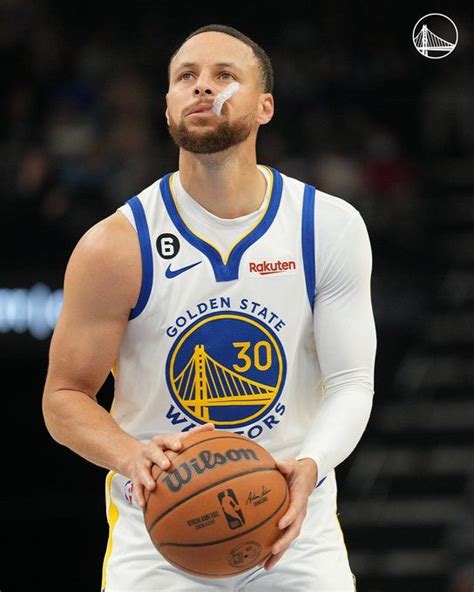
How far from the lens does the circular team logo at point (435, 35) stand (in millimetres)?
10133

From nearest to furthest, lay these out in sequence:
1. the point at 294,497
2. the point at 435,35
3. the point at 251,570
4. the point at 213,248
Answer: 1. the point at 294,497
2. the point at 251,570
3. the point at 213,248
4. the point at 435,35

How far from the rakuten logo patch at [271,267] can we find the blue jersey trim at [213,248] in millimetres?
59

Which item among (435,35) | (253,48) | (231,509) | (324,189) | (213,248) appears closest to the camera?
(231,509)

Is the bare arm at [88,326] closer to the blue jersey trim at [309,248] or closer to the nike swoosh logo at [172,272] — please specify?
the nike swoosh logo at [172,272]

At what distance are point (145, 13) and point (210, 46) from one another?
24.1ft

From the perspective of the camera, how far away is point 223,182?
4.39 metres

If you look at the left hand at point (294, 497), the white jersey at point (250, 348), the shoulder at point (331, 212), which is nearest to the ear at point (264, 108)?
the shoulder at point (331, 212)

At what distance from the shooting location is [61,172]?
9734mm

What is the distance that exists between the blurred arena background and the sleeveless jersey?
4.57 meters

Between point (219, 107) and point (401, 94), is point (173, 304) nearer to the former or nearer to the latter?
point (219, 107)

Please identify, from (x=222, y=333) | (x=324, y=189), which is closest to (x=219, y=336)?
(x=222, y=333)

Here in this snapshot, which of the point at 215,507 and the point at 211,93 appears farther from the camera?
the point at 211,93

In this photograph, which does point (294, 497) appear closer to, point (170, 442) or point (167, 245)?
point (170, 442)

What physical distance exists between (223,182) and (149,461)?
114 cm
